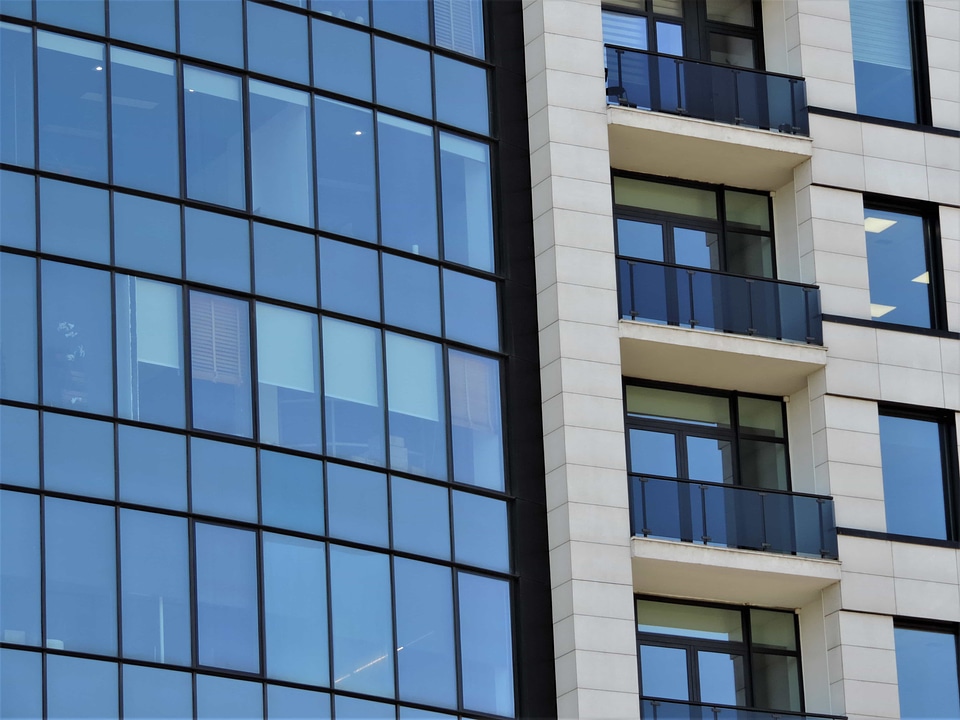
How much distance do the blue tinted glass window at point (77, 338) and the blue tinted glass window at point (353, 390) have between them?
10.7ft

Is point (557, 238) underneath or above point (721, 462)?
above

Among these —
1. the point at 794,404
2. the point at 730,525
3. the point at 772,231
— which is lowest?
the point at 730,525

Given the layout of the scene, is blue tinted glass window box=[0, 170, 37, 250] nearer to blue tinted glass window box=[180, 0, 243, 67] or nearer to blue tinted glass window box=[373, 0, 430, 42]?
blue tinted glass window box=[180, 0, 243, 67]

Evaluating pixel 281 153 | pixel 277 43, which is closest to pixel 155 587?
pixel 281 153

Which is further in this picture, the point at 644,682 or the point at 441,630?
the point at 644,682

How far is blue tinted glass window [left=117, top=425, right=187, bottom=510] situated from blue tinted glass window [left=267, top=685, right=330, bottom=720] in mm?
2778

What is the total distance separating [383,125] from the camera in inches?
1237

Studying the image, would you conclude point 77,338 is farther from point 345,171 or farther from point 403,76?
point 403,76

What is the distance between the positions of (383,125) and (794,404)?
8.23 meters

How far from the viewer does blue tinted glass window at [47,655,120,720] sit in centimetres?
2622

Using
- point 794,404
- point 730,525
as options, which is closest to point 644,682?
point 730,525

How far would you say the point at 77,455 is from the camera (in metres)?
27.4

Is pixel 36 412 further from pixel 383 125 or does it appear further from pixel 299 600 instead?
pixel 383 125

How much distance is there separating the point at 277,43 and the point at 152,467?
274 inches
